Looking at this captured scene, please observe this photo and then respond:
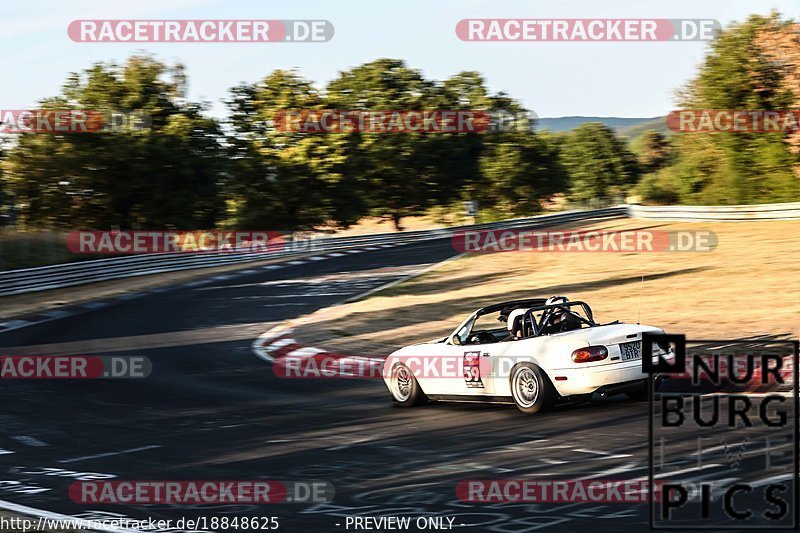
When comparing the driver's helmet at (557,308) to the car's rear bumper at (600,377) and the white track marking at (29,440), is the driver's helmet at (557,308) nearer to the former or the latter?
the car's rear bumper at (600,377)

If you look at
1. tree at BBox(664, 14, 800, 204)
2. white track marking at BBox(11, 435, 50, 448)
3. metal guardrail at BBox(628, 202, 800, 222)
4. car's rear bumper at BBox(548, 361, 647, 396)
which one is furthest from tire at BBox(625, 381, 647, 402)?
tree at BBox(664, 14, 800, 204)

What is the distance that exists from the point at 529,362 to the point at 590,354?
726mm

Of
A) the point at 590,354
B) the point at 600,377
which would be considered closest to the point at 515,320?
the point at 590,354

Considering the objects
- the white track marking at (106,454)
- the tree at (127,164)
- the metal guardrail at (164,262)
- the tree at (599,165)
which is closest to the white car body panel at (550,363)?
the white track marking at (106,454)

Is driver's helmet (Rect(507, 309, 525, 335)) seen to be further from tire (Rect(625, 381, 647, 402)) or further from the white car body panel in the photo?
tire (Rect(625, 381, 647, 402))

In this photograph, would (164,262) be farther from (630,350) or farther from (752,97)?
(752,97)

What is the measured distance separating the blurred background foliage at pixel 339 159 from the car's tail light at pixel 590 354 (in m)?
31.9

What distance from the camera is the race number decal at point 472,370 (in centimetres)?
1184

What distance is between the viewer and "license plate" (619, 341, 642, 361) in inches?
433

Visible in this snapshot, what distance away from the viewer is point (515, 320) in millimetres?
11789

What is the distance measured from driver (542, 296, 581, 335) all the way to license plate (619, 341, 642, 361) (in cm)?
85

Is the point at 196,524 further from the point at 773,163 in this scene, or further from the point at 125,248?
the point at 773,163

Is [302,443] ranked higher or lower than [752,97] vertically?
→ lower

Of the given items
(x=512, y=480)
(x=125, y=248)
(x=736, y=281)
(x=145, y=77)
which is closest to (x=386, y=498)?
(x=512, y=480)
